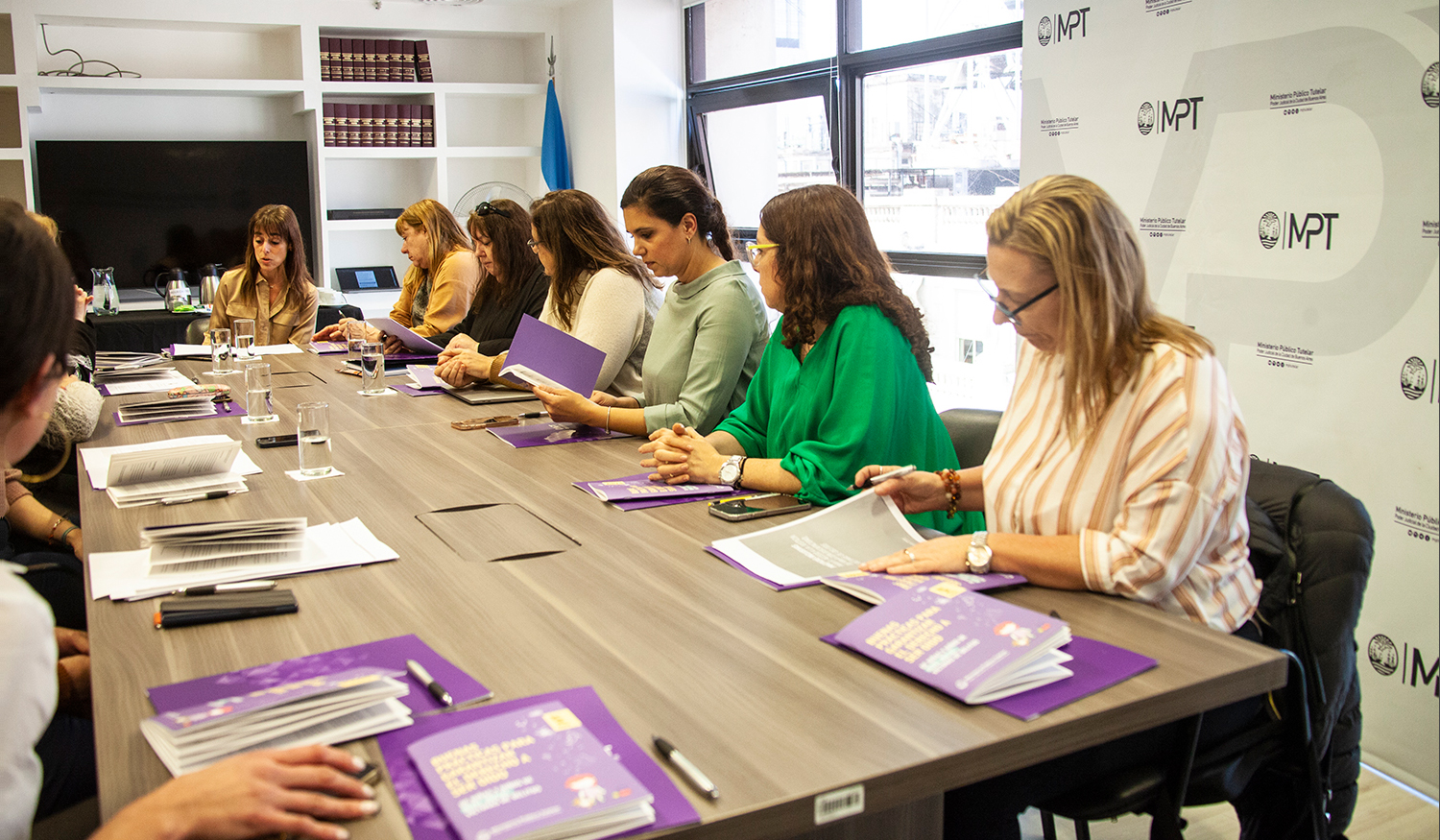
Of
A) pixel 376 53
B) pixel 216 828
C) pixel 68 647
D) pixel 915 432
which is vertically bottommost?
pixel 68 647

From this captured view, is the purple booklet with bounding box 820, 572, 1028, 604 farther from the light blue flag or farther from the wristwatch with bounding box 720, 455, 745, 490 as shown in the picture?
the light blue flag

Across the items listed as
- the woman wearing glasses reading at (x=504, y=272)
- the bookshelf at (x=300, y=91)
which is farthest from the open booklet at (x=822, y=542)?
the bookshelf at (x=300, y=91)

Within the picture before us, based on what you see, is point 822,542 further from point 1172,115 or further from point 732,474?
point 1172,115

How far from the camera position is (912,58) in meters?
4.63

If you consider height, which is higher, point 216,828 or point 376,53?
point 376,53

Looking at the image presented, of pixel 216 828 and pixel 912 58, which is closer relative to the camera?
pixel 216 828

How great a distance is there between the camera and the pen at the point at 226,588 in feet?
4.84

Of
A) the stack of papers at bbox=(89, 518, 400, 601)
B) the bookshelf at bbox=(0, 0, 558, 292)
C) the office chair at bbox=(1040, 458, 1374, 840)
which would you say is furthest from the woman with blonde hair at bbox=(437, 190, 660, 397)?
the bookshelf at bbox=(0, 0, 558, 292)

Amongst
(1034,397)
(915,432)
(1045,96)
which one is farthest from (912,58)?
(1034,397)

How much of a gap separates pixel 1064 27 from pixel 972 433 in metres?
1.85

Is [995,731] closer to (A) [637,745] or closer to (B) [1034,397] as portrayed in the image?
(A) [637,745]

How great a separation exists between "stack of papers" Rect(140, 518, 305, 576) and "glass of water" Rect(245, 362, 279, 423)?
1.16 meters

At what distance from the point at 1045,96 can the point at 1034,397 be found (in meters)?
2.18

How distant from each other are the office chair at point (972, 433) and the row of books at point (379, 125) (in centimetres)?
509
